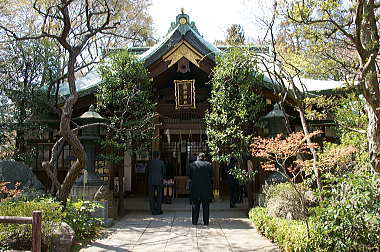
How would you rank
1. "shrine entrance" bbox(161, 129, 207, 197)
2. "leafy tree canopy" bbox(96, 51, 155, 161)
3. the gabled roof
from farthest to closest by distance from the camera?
1. "shrine entrance" bbox(161, 129, 207, 197)
2. the gabled roof
3. "leafy tree canopy" bbox(96, 51, 155, 161)

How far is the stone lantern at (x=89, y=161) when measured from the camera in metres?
8.85

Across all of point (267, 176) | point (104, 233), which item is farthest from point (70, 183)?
point (267, 176)

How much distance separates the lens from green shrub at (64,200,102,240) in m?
6.70

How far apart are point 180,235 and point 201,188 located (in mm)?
1365

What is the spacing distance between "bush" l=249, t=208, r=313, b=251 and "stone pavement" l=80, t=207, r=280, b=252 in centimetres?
17

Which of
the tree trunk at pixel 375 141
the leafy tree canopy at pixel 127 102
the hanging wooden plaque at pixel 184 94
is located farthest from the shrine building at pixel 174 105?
the tree trunk at pixel 375 141

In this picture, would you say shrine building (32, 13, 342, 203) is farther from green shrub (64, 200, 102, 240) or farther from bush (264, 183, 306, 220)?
bush (264, 183, 306, 220)

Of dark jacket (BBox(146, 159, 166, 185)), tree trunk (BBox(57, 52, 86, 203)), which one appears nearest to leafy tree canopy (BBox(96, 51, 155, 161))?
dark jacket (BBox(146, 159, 166, 185))

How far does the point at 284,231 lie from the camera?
19.5 ft

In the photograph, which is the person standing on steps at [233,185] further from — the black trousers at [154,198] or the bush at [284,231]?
the bush at [284,231]

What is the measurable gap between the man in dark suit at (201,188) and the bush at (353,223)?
343cm

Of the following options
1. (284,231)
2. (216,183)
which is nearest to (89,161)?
(216,183)

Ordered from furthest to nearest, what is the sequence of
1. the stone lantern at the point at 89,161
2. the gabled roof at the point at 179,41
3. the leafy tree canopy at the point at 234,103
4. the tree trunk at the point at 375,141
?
the gabled roof at the point at 179,41 → the leafy tree canopy at the point at 234,103 → the stone lantern at the point at 89,161 → the tree trunk at the point at 375,141

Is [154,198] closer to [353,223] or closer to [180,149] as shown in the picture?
[180,149]
